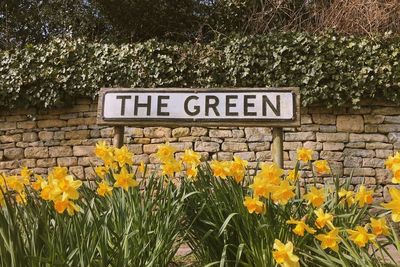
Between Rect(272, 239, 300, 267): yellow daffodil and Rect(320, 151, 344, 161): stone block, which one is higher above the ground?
Rect(320, 151, 344, 161): stone block

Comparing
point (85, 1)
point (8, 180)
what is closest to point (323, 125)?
point (8, 180)

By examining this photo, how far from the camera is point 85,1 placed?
9.34 metres

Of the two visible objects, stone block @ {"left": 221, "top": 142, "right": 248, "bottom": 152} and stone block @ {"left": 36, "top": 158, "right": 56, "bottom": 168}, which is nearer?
stone block @ {"left": 221, "top": 142, "right": 248, "bottom": 152}

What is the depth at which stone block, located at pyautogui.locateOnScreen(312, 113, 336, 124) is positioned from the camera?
6117 millimetres

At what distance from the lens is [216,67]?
20.7 feet

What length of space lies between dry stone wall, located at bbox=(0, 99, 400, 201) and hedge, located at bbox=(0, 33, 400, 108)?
224mm

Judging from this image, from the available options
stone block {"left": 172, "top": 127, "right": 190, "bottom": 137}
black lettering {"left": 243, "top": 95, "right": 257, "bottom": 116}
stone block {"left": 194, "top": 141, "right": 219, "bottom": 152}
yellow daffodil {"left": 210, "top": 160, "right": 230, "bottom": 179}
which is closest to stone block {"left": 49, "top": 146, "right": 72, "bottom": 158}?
stone block {"left": 172, "top": 127, "right": 190, "bottom": 137}

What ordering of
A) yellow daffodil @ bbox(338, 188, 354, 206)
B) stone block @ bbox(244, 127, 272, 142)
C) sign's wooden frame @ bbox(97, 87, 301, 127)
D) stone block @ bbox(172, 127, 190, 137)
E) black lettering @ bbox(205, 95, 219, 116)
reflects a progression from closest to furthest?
1. yellow daffodil @ bbox(338, 188, 354, 206)
2. sign's wooden frame @ bbox(97, 87, 301, 127)
3. black lettering @ bbox(205, 95, 219, 116)
4. stone block @ bbox(244, 127, 272, 142)
5. stone block @ bbox(172, 127, 190, 137)

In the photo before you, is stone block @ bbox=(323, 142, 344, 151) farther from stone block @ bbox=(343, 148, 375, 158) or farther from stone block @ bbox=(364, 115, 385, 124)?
stone block @ bbox=(364, 115, 385, 124)

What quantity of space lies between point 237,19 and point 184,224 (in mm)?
6657

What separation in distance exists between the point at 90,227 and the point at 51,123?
5264 millimetres

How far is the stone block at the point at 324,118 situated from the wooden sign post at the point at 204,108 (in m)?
2.90

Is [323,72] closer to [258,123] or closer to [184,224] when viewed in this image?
[258,123]

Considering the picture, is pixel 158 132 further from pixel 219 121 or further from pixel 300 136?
pixel 219 121
